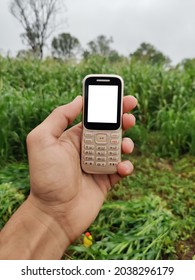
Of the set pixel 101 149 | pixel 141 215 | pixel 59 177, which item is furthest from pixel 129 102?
pixel 141 215

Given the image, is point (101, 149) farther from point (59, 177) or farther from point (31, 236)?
point (31, 236)

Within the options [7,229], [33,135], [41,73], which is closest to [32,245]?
[7,229]

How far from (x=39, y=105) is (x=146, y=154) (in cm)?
90

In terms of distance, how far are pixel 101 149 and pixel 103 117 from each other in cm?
13

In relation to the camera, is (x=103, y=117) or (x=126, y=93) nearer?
(x=103, y=117)

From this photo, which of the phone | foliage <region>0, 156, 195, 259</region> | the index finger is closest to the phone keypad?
the phone

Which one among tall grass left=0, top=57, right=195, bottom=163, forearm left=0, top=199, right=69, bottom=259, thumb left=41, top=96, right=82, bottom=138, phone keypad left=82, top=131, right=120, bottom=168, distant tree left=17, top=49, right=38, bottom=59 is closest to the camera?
forearm left=0, top=199, right=69, bottom=259

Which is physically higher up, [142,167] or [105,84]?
[105,84]

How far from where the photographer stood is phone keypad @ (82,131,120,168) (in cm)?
162

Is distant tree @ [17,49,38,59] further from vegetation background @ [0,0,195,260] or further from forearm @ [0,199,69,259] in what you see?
forearm @ [0,199,69,259]

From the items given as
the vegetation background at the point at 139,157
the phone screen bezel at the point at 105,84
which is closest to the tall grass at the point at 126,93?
the vegetation background at the point at 139,157

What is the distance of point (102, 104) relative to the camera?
5.48 feet

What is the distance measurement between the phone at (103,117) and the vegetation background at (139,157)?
0.53 metres

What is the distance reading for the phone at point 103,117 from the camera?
1644mm
